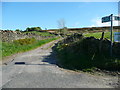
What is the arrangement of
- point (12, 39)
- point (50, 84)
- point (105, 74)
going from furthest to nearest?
point (12, 39), point (105, 74), point (50, 84)

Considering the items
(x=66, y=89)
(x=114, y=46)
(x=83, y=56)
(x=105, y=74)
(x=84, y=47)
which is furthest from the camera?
(x=84, y=47)

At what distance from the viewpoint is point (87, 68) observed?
27.4ft

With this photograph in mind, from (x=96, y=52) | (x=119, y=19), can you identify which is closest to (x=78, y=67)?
(x=96, y=52)

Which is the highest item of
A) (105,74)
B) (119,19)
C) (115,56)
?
(119,19)

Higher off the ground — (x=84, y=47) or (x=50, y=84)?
(x=84, y=47)

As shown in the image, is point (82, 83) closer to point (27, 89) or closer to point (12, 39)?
point (27, 89)

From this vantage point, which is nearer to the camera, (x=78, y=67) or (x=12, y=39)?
(x=78, y=67)

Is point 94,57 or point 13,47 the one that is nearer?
point 94,57

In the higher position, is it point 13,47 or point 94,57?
point 94,57

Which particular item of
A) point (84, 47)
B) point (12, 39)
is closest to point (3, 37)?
point (12, 39)

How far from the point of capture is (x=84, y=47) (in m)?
10.5

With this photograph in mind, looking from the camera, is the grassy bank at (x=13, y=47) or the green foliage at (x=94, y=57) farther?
the grassy bank at (x=13, y=47)

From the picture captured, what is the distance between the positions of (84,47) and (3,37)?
14.9 metres

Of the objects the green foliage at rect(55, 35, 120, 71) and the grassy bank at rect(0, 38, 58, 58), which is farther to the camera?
the grassy bank at rect(0, 38, 58, 58)
